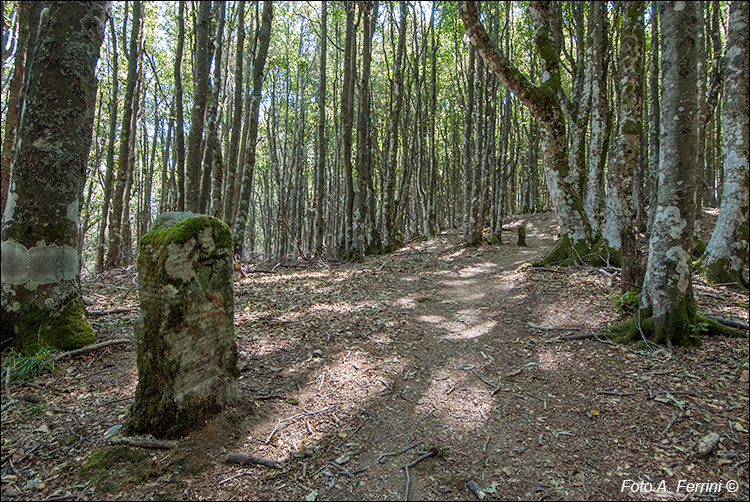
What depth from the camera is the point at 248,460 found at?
2930 mm

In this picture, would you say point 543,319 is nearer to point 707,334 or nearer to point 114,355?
point 707,334

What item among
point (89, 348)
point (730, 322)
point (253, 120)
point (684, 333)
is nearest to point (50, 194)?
point (89, 348)

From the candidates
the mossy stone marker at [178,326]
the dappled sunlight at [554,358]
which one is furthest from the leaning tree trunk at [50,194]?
the dappled sunlight at [554,358]

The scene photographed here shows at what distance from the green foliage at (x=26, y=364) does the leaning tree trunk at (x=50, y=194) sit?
0.13m

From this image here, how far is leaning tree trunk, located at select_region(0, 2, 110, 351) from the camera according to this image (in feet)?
13.7

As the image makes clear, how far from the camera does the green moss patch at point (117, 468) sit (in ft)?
8.67

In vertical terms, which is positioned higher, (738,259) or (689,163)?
(689,163)

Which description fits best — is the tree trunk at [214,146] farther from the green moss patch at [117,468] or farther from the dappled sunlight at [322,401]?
the green moss patch at [117,468]

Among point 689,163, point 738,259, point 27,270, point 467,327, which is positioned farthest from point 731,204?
point 27,270

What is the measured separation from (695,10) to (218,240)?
567 centimetres

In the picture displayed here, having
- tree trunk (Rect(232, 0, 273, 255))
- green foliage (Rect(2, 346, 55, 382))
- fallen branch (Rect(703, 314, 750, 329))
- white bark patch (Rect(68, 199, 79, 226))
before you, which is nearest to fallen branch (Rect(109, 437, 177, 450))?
green foliage (Rect(2, 346, 55, 382))

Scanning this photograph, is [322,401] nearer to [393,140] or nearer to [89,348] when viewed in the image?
[89,348]

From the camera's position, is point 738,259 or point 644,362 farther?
point 738,259

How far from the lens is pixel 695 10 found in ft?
14.1
